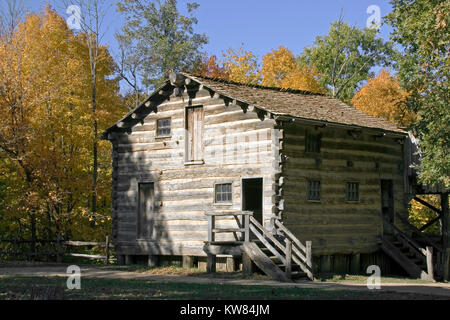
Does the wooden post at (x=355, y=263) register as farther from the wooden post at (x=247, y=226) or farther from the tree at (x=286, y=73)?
the tree at (x=286, y=73)

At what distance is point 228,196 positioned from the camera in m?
24.8

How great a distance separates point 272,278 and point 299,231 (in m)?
3.43

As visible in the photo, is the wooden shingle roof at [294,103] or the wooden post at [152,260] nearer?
the wooden shingle roof at [294,103]

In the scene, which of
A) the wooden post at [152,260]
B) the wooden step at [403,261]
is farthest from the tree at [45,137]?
the wooden step at [403,261]

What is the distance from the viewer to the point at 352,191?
87.9ft

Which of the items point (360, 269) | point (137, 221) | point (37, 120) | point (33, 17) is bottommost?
point (360, 269)

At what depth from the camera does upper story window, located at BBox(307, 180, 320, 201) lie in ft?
80.9

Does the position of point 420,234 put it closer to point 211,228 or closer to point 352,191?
point 352,191

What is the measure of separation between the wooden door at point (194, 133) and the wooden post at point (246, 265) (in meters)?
4.92

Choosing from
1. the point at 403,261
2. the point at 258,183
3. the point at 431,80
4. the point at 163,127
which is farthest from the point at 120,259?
the point at 431,80

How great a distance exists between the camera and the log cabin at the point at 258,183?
23.5m
